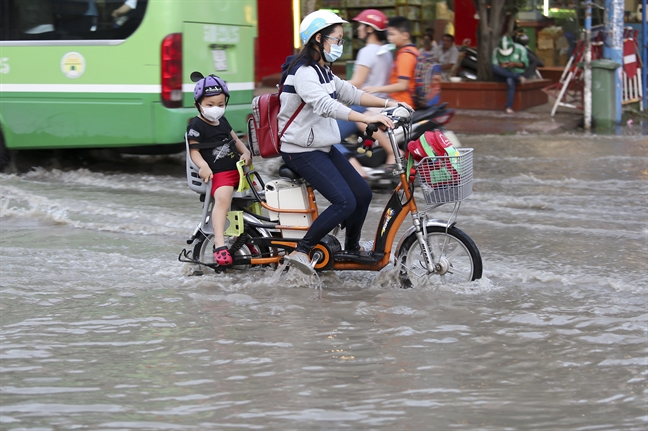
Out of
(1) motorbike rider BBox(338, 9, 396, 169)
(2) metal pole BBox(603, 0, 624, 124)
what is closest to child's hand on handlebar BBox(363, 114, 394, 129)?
(1) motorbike rider BBox(338, 9, 396, 169)

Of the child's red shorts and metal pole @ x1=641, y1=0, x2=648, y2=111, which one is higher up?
metal pole @ x1=641, y1=0, x2=648, y2=111

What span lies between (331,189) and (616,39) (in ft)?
35.3

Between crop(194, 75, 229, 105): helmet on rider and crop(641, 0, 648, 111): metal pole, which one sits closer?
crop(194, 75, 229, 105): helmet on rider

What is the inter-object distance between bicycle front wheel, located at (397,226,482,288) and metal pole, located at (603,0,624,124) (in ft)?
33.3

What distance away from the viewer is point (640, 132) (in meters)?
14.3

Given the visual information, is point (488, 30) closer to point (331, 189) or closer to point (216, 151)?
point (216, 151)

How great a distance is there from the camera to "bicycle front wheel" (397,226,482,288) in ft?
19.1

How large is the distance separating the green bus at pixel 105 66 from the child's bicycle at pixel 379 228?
3.80 meters

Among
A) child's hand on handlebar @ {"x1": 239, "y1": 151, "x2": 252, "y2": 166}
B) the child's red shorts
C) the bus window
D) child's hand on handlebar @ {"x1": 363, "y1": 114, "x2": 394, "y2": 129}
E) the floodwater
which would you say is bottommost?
the floodwater

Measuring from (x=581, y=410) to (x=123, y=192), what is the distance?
6.78 m

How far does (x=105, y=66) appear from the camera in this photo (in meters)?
9.90

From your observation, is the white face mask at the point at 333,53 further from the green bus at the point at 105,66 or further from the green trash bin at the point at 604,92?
the green trash bin at the point at 604,92

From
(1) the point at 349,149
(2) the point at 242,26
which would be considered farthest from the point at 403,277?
(2) the point at 242,26

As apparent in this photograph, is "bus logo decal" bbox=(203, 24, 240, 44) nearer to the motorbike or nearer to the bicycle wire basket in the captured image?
the motorbike
